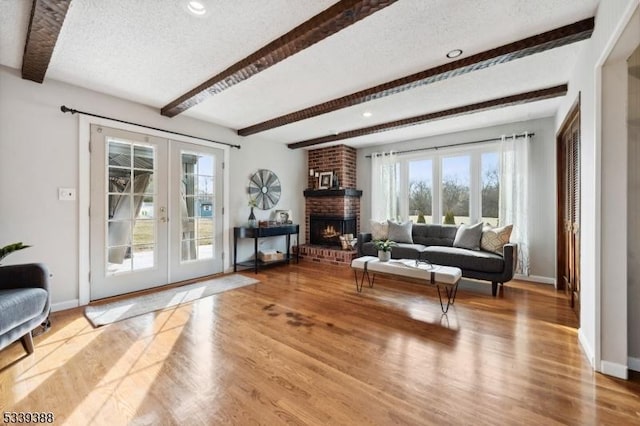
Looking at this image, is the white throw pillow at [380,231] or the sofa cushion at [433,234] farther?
the white throw pillow at [380,231]

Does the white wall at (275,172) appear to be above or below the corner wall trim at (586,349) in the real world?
above

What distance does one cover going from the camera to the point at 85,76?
9.25 feet

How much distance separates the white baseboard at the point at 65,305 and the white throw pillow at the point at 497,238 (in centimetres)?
521

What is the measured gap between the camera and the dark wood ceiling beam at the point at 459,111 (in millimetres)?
3090

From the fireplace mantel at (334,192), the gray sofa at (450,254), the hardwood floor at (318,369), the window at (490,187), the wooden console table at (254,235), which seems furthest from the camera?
the fireplace mantel at (334,192)

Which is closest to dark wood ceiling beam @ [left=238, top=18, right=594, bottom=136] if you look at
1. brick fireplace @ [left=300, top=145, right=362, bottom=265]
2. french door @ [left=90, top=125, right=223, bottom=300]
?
french door @ [left=90, top=125, right=223, bottom=300]

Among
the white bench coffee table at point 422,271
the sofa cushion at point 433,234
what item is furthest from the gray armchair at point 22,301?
the sofa cushion at point 433,234

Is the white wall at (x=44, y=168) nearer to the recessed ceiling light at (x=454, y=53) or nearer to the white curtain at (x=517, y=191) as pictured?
the recessed ceiling light at (x=454, y=53)

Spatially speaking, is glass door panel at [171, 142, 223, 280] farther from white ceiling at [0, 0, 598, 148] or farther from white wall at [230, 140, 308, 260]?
white ceiling at [0, 0, 598, 148]

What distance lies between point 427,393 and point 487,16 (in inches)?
98.8

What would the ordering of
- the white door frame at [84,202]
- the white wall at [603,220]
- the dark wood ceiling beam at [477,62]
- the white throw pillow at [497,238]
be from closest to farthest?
1. the white wall at [603,220]
2. the dark wood ceiling beam at [477,62]
3. the white door frame at [84,202]
4. the white throw pillow at [497,238]

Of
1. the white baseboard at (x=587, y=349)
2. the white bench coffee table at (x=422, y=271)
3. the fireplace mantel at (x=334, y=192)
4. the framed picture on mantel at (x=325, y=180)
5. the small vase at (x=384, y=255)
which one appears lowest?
the white baseboard at (x=587, y=349)

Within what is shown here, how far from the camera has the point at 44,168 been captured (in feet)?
9.37

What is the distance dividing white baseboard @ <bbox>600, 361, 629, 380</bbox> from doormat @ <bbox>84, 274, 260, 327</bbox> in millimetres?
3621
